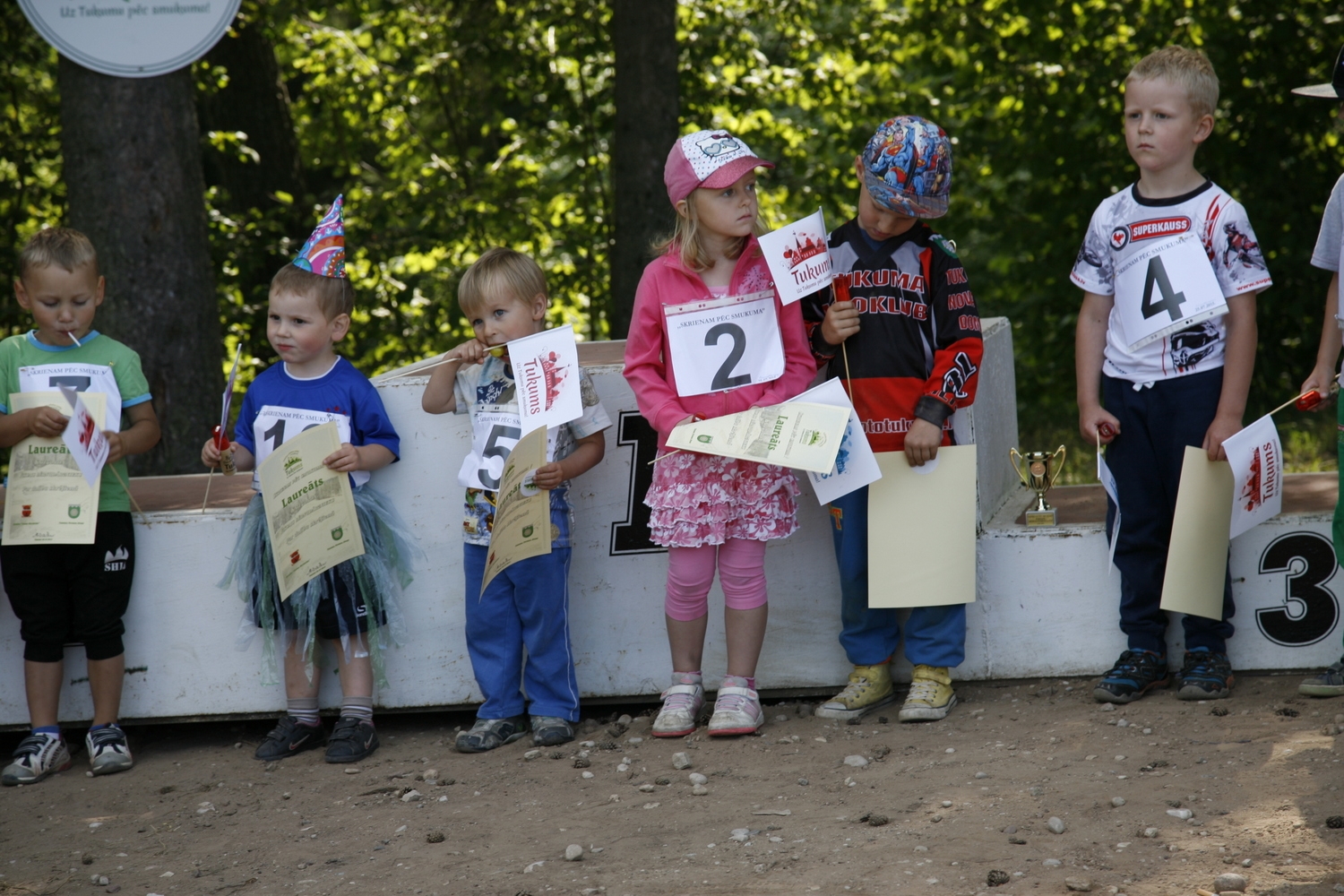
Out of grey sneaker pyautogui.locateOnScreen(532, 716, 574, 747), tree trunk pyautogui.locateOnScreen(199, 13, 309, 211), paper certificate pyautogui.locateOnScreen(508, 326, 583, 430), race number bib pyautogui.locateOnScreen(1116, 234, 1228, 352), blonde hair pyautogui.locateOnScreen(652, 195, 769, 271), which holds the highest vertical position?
tree trunk pyautogui.locateOnScreen(199, 13, 309, 211)

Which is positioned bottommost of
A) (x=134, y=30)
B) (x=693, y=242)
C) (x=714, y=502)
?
(x=714, y=502)

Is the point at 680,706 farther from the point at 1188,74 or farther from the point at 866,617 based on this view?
the point at 1188,74

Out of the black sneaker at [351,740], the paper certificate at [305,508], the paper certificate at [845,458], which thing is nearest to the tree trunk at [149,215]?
the paper certificate at [305,508]

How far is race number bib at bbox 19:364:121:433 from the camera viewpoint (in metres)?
4.02

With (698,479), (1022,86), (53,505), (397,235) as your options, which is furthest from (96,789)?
(1022,86)

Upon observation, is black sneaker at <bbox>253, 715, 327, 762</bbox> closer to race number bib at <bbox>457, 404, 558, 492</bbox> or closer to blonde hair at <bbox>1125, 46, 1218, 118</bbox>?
race number bib at <bbox>457, 404, 558, 492</bbox>

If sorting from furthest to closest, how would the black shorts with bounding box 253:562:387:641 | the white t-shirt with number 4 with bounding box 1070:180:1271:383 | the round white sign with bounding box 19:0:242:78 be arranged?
the round white sign with bounding box 19:0:242:78 < the black shorts with bounding box 253:562:387:641 < the white t-shirt with number 4 with bounding box 1070:180:1271:383

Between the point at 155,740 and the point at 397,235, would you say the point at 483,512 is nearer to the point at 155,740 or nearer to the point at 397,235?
the point at 155,740

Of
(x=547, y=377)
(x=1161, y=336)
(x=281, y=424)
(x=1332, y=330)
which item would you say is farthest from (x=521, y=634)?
(x=1332, y=330)

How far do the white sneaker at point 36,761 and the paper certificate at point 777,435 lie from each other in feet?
7.32

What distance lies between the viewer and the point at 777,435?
360cm

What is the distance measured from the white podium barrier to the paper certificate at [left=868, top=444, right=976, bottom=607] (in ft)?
0.75

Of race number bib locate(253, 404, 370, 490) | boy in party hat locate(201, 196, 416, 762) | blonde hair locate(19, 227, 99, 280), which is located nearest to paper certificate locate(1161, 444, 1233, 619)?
boy in party hat locate(201, 196, 416, 762)

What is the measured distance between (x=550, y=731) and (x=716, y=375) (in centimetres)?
121
